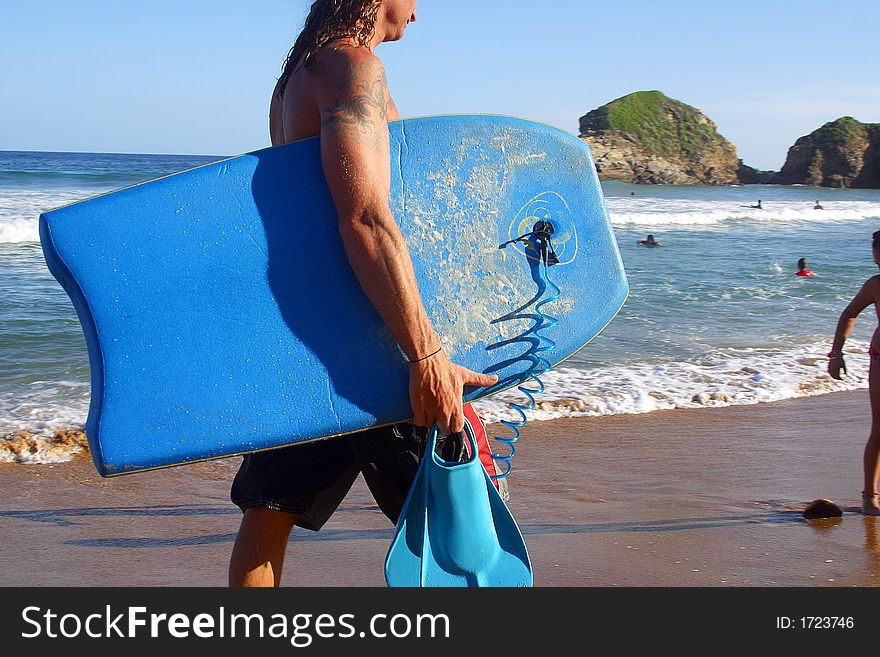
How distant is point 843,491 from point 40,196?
81.0ft

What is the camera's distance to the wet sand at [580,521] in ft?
10.5

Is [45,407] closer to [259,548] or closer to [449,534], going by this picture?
[259,548]

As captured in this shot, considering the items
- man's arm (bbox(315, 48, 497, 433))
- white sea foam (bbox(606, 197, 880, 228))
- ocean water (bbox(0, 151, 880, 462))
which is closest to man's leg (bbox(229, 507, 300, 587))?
man's arm (bbox(315, 48, 497, 433))

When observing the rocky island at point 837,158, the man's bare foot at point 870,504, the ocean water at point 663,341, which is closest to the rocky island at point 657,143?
the rocky island at point 837,158

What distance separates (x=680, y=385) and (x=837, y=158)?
2614 inches

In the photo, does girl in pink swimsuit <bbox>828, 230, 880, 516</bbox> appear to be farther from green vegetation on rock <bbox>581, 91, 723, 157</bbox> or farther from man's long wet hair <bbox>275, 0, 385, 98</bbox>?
green vegetation on rock <bbox>581, 91, 723, 157</bbox>

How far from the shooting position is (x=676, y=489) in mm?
4281

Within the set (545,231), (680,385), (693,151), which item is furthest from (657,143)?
(545,231)

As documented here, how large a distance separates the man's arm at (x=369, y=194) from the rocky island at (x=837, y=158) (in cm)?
6936

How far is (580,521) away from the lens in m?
3.78

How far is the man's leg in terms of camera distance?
6.10 ft

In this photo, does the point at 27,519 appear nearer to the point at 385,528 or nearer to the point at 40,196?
the point at 385,528
